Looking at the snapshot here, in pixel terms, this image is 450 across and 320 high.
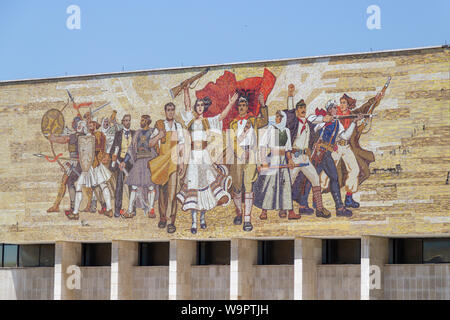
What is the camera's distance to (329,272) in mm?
34219

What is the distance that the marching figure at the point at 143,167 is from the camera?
3534cm

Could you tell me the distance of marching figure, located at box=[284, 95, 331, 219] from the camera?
3319cm

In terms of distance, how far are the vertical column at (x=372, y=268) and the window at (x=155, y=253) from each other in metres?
8.71

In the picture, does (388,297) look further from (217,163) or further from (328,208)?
(217,163)

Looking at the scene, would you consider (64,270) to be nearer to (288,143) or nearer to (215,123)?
(215,123)

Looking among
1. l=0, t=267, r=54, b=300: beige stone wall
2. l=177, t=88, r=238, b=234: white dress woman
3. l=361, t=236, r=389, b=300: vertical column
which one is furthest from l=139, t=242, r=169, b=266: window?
l=361, t=236, r=389, b=300: vertical column

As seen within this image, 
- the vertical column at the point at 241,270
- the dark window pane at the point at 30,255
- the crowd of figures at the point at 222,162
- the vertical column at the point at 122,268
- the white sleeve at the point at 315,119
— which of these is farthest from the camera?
the dark window pane at the point at 30,255

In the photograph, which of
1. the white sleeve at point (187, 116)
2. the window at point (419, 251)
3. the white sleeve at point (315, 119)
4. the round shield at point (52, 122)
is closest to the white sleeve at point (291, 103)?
the white sleeve at point (315, 119)

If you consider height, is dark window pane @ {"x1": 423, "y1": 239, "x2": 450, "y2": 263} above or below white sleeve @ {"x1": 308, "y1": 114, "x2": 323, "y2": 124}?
below

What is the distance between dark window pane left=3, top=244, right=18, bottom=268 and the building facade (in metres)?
0.31

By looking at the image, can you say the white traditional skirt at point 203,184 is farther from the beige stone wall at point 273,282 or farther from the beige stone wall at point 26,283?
the beige stone wall at point 26,283

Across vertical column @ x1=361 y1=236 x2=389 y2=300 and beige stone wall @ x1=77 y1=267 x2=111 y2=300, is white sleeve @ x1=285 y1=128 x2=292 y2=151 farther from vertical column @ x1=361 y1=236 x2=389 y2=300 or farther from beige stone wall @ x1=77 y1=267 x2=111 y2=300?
beige stone wall @ x1=77 y1=267 x2=111 y2=300

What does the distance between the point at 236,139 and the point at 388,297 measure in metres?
7.71

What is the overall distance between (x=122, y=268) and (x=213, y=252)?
354 cm
